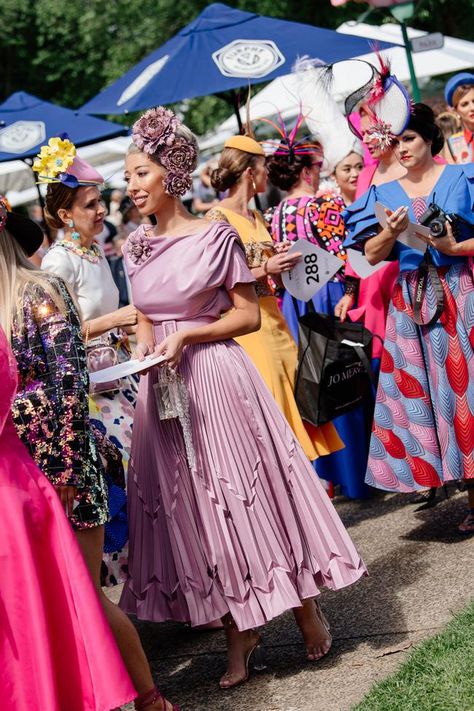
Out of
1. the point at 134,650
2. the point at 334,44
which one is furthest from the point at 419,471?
the point at 334,44

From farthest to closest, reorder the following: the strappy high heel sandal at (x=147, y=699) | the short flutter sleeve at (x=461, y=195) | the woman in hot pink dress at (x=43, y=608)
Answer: the short flutter sleeve at (x=461, y=195) → the strappy high heel sandal at (x=147, y=699) → the woman in hot pink dress at (x=43, y=608)

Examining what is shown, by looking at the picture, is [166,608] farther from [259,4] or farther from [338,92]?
[259,4]

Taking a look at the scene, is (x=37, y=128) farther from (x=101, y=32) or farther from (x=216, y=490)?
(x=101, y=32)

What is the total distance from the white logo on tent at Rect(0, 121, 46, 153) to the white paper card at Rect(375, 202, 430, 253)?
5630mm

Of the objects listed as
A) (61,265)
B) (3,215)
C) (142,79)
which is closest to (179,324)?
(3,215)

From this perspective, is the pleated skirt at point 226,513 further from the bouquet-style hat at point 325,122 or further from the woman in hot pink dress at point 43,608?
the bouquet-style hat at point 325,122

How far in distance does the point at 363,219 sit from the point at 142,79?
3.85 metres

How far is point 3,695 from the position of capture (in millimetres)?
3203


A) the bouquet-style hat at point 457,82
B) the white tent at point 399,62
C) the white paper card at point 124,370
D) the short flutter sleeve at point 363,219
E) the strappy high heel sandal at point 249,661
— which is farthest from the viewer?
the white tent at point 399,62

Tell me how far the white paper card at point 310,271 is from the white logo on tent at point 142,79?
325 centimetres

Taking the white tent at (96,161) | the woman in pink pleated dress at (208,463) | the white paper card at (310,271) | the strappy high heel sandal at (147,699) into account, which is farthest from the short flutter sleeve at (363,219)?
the white tent at (96,161)

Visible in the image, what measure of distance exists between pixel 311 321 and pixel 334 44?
10.8 feet

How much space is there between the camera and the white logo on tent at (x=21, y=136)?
10289mm

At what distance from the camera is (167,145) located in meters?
4.40
